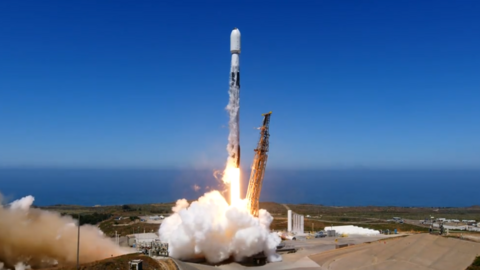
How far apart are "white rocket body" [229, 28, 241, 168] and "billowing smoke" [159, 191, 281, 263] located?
6124mm

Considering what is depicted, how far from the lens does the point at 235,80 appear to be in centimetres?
4269

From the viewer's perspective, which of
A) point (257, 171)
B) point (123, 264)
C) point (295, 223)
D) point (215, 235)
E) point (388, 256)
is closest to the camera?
point (123, 264)

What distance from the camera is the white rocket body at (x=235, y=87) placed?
1662 inches

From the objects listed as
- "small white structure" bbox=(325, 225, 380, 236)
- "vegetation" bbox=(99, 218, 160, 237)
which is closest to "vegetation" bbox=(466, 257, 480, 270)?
"small white structure" bbox=(325, 225, 380, 236)

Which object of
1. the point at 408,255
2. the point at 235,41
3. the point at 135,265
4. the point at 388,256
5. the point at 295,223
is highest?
the point at 235,41

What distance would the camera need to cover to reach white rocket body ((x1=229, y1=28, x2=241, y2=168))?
4222 cm

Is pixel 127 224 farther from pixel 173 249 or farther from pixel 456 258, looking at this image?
pixel 456 258

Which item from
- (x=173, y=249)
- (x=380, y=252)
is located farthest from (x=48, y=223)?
(x=380, y=252)

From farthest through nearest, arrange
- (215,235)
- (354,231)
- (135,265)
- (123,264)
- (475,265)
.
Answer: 1. (354,231)
2. (215,235)
3. (475,265)
4. (123,264)
5. (135,265)

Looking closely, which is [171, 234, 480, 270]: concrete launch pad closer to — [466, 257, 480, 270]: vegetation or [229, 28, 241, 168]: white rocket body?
[466, 257, 480, 270]: vegetation

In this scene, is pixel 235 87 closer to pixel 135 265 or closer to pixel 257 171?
pixel 257 171

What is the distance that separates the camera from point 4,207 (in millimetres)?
33125

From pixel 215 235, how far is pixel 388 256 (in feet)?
63.8

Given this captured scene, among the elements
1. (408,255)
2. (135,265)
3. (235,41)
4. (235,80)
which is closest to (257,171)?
(235,80)
